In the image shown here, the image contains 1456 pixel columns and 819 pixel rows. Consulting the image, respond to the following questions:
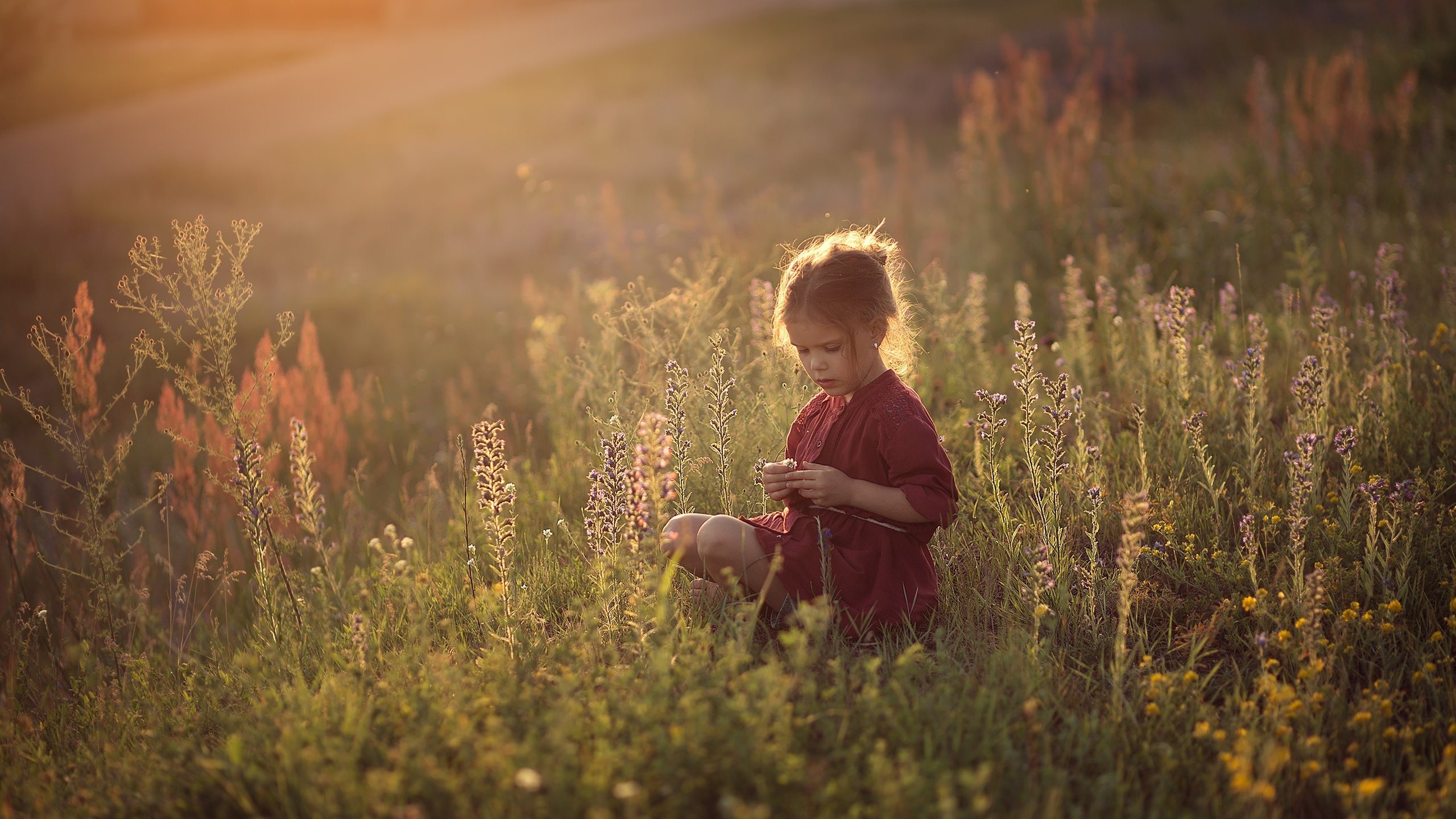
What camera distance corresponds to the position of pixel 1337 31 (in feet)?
45.8

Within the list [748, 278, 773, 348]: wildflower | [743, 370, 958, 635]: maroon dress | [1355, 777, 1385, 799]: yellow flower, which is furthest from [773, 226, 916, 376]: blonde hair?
[1355, 777, 1385, 799]: yellow flower

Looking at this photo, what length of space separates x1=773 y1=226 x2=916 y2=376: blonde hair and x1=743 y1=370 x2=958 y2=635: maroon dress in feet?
0.64

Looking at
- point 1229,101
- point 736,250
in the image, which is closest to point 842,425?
point 736,250

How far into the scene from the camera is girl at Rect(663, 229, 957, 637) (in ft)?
8.61

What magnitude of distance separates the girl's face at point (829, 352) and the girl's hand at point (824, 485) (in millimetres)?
297

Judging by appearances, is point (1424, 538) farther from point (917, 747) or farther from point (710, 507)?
point (710, 507)

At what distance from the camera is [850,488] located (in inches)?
103

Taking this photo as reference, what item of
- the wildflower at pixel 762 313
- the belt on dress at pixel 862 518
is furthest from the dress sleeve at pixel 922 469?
the wildflower at pixel 762 313

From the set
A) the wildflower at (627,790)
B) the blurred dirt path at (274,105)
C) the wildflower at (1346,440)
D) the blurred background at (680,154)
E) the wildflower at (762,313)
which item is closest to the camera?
the wildflower at (627,790)

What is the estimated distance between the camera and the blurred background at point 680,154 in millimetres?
6230

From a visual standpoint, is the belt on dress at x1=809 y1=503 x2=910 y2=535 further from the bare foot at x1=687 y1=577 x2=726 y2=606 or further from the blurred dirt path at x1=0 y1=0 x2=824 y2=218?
the blurred dirt path at x1=0 y1=0 x2=824 y2=218

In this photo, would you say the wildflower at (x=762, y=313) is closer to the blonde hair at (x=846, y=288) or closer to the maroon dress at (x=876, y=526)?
the blonde hair at (x=846, y=288)

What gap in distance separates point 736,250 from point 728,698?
483 centimetres

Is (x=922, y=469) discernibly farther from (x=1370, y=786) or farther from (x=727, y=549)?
(x=1370, y=786)
